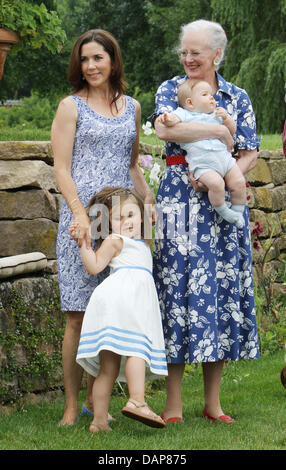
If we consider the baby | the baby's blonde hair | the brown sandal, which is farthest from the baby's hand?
the brown sandal

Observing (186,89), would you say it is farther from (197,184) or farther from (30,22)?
(30,22)

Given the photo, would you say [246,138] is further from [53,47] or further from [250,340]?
[53,47]

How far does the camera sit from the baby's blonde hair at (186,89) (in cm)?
376

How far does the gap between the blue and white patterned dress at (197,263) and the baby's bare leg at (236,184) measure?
7 cm

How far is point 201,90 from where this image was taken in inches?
145

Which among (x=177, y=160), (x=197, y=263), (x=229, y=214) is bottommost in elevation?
(x=197, y=263)

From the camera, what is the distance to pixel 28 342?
4.40m

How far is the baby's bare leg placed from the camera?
3.77m

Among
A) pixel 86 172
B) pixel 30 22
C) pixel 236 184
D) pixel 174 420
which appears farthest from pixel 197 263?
pixel 30 22

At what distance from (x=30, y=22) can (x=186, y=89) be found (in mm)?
1950

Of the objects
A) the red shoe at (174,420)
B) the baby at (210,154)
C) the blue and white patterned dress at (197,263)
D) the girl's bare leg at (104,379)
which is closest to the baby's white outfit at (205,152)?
the baby at (210,154)

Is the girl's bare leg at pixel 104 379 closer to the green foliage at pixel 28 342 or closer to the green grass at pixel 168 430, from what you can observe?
the green grass at pixel 168 430

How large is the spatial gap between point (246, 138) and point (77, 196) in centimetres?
87

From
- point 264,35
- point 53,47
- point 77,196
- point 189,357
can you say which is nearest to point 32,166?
point 53,47
